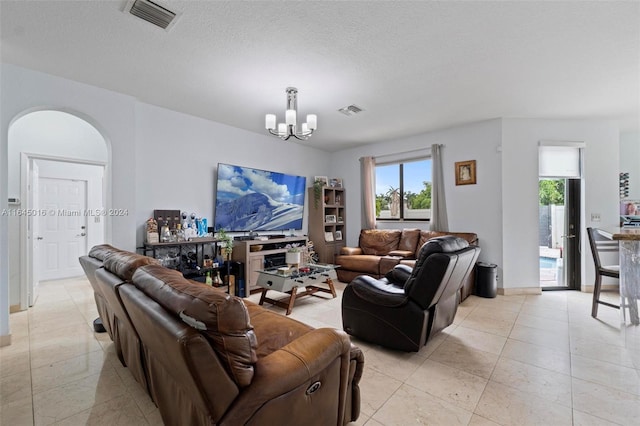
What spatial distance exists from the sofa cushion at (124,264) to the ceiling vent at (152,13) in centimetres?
175

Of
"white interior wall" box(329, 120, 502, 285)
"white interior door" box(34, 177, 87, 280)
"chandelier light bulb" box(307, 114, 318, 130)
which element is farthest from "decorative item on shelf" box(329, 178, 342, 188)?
"white interior door" box(34, 177, 87, 280)

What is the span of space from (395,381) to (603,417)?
4.05 feet

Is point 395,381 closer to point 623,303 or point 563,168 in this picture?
point 623,303

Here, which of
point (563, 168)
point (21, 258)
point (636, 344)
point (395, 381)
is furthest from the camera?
point (563, 168)

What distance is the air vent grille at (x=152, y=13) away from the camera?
6.48 feet

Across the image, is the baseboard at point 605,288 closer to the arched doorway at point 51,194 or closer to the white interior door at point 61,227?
the arched doorway at point 51,194

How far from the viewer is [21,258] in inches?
141

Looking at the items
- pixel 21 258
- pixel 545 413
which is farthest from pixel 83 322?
pixel 545 413

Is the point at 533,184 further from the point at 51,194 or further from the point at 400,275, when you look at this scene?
the point at 51,194

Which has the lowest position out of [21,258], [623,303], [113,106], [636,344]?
[636,344]

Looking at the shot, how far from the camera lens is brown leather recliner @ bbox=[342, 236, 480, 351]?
227 cm

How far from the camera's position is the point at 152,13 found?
2066mm

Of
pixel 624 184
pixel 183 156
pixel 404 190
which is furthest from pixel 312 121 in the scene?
pixel 624 184

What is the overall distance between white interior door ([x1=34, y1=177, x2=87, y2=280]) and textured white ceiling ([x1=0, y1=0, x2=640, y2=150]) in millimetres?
3373
